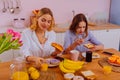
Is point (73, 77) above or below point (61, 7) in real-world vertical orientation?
below

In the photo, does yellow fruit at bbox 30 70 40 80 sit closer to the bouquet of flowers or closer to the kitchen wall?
the bouquet of flowers

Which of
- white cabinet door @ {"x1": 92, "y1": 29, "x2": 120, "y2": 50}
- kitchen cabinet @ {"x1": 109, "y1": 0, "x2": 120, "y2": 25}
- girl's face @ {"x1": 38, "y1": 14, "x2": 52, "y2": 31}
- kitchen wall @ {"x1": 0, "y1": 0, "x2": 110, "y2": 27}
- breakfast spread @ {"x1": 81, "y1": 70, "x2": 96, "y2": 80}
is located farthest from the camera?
kitchen cabinet @ {"x1": 109, "y1": 0, "x2": 120, "y2": 25}

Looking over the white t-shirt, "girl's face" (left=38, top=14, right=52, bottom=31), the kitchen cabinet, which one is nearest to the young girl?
the white t-shirt

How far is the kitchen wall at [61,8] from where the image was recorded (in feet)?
10.3

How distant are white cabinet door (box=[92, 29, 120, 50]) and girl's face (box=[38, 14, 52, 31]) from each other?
1.42 meters

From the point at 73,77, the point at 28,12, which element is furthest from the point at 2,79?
the point at 28,12

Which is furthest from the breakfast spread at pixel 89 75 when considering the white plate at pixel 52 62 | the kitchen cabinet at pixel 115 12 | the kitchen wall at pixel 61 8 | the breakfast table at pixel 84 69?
the kitchen cabinet at pixel 115 12

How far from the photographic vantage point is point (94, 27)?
3.28 meters

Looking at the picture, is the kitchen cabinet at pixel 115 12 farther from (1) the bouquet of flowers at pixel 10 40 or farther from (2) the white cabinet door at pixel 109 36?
(1) the bouquet of flowers at pixel 10 40

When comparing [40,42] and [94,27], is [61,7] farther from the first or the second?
[40,42]

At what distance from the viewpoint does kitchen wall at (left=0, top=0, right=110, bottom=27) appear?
10.3ft

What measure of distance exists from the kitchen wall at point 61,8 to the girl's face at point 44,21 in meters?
1.30

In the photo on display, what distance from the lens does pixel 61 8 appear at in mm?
3420

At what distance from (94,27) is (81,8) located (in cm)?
48
